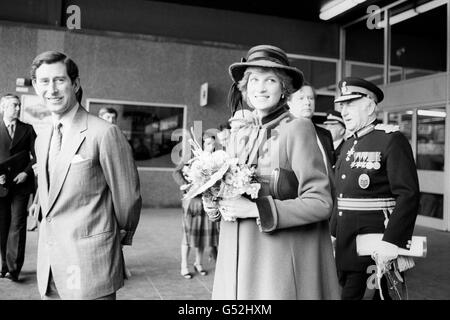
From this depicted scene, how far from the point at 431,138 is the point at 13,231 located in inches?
266

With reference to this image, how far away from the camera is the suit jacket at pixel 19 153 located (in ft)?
12.3

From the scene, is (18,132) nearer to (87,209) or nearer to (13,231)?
(13,231)

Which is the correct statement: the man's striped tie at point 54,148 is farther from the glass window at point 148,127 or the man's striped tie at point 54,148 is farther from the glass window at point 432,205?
the glass window at point 432,205

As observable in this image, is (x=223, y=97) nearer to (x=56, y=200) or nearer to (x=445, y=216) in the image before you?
(x=445, y=216)

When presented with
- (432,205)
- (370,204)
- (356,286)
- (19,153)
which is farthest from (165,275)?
(432,205)

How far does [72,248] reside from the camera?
168 cm

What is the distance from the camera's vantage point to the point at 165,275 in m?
4.29

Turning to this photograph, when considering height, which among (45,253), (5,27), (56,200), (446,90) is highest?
(5,27)

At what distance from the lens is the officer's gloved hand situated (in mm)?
2238

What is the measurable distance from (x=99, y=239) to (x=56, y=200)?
214 mm

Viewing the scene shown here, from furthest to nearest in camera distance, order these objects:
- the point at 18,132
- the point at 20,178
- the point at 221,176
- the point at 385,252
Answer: the point at 20,178 < the point at 18,132 < the point at 385,252 < the point at 221,176

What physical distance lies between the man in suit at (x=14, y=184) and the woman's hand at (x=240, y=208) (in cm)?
279

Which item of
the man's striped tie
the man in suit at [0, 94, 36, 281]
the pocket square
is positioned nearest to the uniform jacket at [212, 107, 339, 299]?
the pocket square
